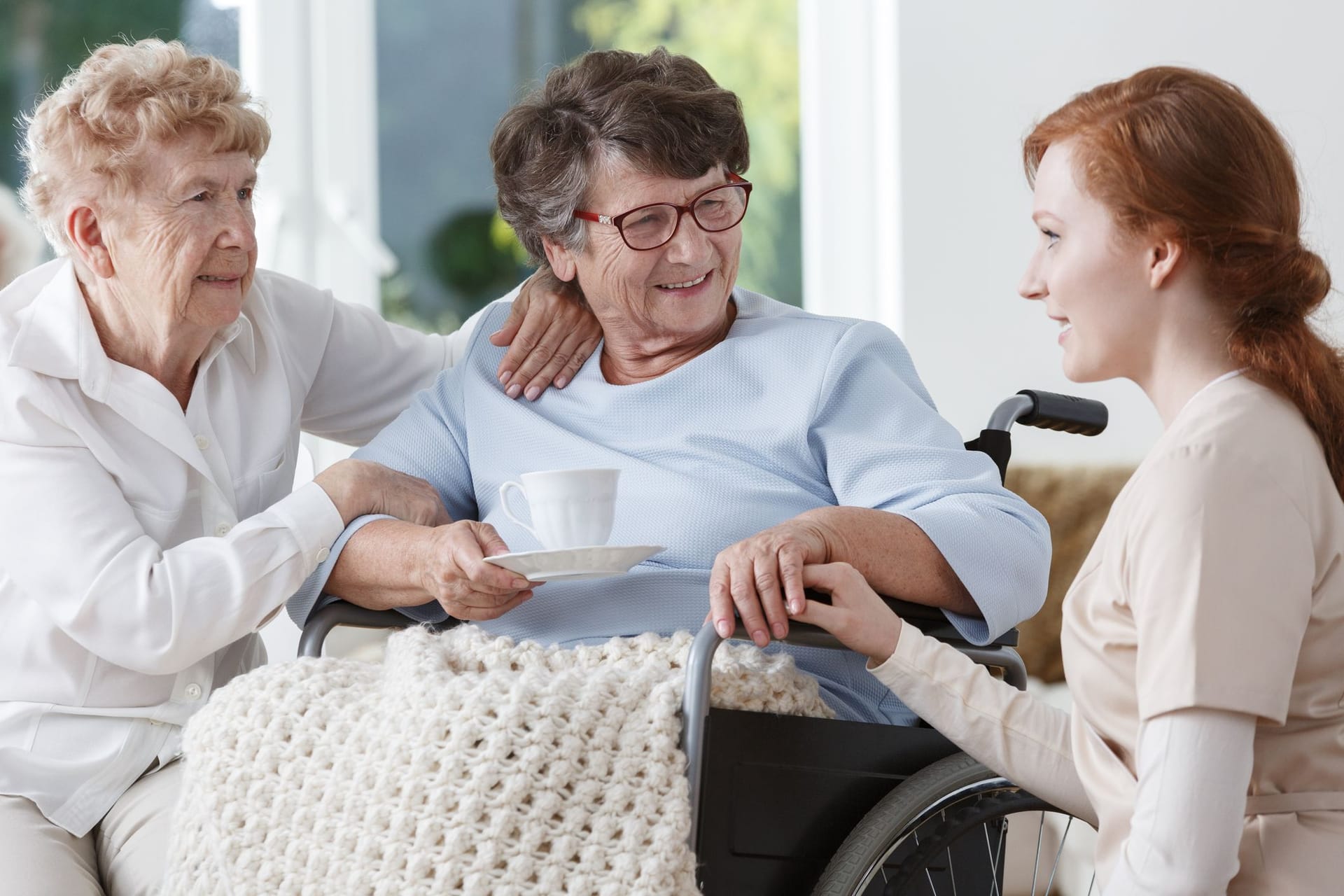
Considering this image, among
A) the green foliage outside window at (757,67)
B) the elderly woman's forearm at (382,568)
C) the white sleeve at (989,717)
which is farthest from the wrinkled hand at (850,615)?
the green foliage outside window at (757,67)

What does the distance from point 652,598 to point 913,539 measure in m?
0.31

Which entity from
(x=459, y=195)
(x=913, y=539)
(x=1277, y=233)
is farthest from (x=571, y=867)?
(x=459, y=195)

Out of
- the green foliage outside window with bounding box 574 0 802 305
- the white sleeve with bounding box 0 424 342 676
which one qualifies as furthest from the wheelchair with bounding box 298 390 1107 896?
the green foliage outside window with bounding box 574 0 802 305

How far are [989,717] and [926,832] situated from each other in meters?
0.15

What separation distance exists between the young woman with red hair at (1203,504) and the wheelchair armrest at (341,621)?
2.70ft

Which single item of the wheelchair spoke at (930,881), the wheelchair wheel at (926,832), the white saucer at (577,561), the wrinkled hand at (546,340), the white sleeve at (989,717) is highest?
the wrinkled hand at (546,340)

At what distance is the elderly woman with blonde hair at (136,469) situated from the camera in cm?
146

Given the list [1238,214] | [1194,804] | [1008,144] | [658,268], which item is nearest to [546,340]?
[658,268]

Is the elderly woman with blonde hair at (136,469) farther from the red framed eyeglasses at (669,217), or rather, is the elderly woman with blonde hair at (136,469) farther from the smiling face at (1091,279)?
the smiling face at (1091,279)

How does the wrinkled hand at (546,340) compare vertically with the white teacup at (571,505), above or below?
above

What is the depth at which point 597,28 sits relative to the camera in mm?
3285

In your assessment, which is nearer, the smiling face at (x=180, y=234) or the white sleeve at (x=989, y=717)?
the white sleeve at (x=989, y=717)

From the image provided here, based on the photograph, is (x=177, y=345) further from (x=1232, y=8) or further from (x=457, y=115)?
(x=1232, y=8)

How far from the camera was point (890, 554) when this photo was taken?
4.32 feet
